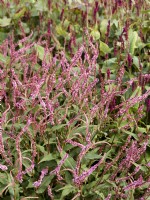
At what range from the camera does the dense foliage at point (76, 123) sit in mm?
2094

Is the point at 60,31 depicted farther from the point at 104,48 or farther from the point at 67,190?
the point at 67,190

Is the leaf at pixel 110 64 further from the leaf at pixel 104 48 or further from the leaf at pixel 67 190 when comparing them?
the leaf at pixel 67 190

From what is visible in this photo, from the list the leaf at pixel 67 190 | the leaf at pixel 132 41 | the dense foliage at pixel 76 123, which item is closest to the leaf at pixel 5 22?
the dense foliage at pixel 76 123

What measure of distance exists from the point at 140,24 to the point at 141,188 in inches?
67.1

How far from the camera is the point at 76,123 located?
2510mm

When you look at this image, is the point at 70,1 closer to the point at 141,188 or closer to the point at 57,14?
the point at 57,14

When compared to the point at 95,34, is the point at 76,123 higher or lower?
lower

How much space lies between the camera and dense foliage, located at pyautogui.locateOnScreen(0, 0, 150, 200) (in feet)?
6.87

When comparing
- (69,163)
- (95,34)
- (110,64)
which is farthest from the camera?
(95,34)

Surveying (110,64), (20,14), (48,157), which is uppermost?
(20,14)

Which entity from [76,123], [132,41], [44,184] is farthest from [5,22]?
[44,184]

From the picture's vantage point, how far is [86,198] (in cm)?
219

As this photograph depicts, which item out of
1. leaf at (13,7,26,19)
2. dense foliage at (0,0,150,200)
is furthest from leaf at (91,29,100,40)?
leaf at (13,7,26,19)

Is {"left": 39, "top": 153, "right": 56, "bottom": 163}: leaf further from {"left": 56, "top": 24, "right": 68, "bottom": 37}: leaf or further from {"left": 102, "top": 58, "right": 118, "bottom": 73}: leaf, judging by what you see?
{"left": 56, "top": 24, "right": 68, "bottom": 37}: leaf
